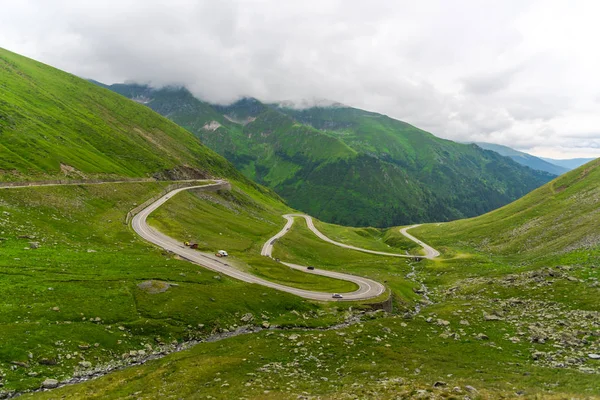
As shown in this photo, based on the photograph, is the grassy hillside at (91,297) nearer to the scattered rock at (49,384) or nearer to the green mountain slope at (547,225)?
the scattered rock at (49,384)

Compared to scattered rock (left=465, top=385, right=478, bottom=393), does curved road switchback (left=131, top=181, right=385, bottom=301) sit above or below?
below

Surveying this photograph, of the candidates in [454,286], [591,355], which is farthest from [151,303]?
[454,286]

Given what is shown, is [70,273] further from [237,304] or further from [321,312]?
[321,312]

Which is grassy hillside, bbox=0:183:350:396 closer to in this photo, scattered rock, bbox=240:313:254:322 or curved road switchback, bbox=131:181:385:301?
scattered rock, bbox=240:313:254:322

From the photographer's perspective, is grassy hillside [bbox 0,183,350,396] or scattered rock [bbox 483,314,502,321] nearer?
grassy hillside [bbox 0,183,350,396]

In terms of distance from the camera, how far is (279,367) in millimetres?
37031

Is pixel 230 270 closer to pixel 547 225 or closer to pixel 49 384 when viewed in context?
pixel 49 384

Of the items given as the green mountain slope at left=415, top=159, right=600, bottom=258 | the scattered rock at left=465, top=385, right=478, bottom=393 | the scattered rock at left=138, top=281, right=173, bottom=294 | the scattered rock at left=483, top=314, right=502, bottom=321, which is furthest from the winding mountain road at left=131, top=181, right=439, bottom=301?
the green mountain slope at left=415, top=159, right=600, bottom=258

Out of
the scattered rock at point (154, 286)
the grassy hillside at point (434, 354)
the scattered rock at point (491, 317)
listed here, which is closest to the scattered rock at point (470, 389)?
the grassy hillside at point (434, 354)

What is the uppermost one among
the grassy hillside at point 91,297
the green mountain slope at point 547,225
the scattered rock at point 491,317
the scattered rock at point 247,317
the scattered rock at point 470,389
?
the green mountain slope at point 547,225

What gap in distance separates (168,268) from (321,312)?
31683 mm

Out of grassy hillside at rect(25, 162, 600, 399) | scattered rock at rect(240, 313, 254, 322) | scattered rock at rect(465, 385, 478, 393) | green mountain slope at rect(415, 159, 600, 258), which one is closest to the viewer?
scattered rock at rect(465, 385, 478, 393)

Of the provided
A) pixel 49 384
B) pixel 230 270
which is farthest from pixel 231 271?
pixel 49 384

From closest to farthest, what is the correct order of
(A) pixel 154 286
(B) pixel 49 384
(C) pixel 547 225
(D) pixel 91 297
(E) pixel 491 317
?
(B) pixel 49 384 < (D) pixel 91 297 < (A) pixel 154 286 < (E) pixel 491 317 < (C) pixel 547 225
